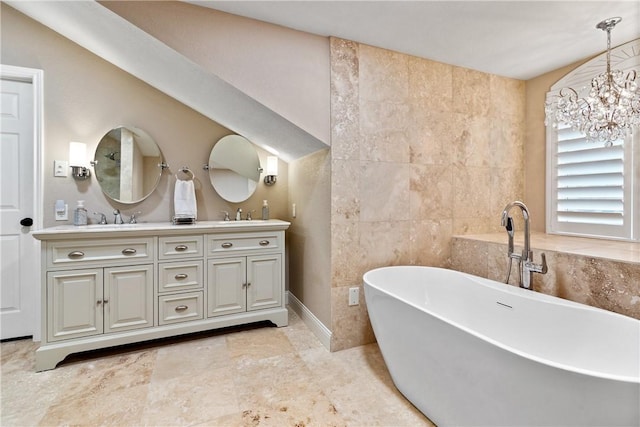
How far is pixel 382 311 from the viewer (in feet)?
5.36

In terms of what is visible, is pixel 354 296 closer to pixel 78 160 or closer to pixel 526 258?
pixel 526 258

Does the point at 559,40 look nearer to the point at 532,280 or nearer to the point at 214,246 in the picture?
the point at 532,280

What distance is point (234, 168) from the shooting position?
2.82 metres

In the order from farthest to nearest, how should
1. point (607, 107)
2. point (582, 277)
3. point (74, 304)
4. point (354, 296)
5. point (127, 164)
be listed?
point (127, 164) < point (354, 296) < point (74, 304) < point (607, 107) < point (582, 277)

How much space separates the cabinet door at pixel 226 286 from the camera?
229 centimetres

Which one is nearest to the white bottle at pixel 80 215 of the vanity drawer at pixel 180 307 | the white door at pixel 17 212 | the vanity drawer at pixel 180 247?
the white door at pixel 17 212

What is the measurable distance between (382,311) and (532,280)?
1.02m

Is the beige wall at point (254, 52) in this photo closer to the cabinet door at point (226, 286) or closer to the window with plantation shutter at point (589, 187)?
the cabinet door at point (226, 286)

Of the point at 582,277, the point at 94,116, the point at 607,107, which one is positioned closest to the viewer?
the point at 582,277

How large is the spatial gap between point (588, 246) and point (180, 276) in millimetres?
2869

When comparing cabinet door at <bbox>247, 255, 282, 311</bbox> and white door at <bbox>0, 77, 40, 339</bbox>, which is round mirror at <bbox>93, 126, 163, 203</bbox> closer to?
white door at <bbox>0, 77, 40, 339</bbox>

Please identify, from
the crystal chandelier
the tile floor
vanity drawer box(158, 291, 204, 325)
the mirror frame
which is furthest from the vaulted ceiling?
the tile floor

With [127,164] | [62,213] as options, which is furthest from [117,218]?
[127,164]

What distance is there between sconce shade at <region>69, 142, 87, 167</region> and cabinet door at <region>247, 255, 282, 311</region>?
1.53 meters
